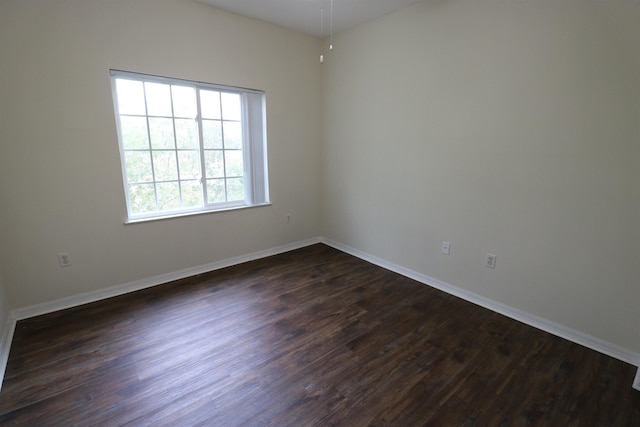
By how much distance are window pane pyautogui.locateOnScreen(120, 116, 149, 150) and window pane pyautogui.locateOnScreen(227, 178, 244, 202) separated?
0.93 metres

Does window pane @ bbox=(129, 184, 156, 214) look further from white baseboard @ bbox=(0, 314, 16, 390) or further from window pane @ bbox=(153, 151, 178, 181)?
white baseboard @ bbox=(0, 314, 16, 390)

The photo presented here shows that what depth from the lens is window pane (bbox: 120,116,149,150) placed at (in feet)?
8.61

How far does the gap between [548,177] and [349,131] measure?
2.08 metres

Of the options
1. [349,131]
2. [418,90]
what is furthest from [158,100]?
[418,90]

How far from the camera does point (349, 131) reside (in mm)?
3594

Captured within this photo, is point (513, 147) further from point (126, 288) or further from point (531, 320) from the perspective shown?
point (126, 288)

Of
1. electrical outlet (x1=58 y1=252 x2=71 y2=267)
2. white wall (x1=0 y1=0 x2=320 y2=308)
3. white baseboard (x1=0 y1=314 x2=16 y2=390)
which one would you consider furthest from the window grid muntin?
white baseboard (x1=0 y1=314 x2=16 y2=390)

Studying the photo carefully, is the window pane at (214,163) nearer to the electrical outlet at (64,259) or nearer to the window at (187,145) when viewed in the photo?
the window at (187,145)

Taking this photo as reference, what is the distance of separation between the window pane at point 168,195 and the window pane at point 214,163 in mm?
→ 367

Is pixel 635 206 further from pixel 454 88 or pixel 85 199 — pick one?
pixel 85 199

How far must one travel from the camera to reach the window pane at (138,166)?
268 centimetres

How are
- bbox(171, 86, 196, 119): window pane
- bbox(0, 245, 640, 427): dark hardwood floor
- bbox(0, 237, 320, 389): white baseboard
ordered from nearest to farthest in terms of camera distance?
bbox(0, 245, 640, 427): dark hardwood floor < bbox(0, 237, 320, 389): white baseboard < bbox(171, 86, 196, 119): window pane

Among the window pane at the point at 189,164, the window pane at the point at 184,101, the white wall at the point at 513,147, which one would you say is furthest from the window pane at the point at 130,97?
the white wall at the point at 513,147

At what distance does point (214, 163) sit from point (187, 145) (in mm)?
332
